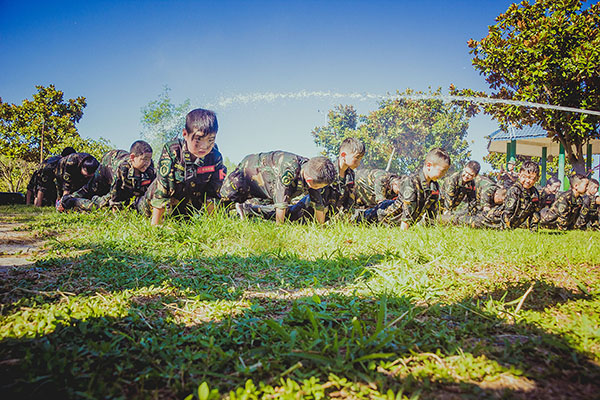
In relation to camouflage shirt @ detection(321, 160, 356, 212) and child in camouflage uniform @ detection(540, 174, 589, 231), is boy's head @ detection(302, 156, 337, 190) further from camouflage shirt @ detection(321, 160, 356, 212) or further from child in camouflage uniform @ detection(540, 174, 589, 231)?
child in camouflage uniform @ detection(540, 174, 589, 231)

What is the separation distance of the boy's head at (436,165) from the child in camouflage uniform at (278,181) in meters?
1.54

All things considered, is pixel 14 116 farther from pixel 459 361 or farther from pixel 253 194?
pixel 459 361

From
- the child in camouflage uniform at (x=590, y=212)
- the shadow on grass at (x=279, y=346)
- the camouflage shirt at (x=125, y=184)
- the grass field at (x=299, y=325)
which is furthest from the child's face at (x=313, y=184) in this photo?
the child in camouflage uniform at (x=590, y=212)

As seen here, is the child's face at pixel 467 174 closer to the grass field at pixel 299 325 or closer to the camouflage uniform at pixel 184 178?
the grass field at pixel 299 325

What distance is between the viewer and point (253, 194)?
577 centimetres

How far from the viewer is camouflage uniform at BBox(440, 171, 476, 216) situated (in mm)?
7036

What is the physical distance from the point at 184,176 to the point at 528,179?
637cm

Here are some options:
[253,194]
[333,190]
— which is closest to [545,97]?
[333,190]

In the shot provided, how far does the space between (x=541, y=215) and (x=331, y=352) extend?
9226 mm

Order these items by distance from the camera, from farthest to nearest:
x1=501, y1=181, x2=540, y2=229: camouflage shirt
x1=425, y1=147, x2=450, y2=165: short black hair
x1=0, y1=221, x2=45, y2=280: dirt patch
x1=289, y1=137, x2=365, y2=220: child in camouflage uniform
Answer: x1=501, y1=181, x2=540, y2=229: camouflage shirt
x1=289, y1=137, x2=365, y2=220: child in camouflage uniform
x1=425, y1=147, x2=450, y2=165: short black hair
x1=0, y1=221, x2=45, y2=280: dirt patch

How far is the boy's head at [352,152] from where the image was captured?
5219mm

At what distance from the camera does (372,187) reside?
688 cm

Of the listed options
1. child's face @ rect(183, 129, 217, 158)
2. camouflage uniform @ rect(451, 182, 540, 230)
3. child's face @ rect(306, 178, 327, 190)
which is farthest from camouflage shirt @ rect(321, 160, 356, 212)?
camouflage uniform @ rect(451, 182, 540, 230)

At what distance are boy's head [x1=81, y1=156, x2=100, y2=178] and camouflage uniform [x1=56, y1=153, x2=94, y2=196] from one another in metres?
0.05
